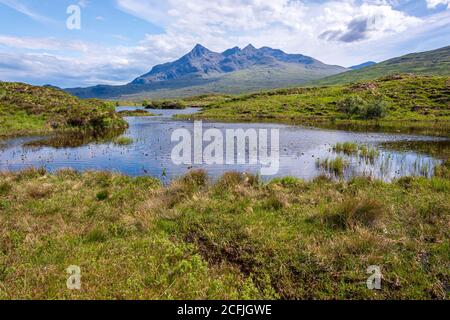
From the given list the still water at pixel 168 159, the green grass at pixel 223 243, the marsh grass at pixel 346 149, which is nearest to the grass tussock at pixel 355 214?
the green grass at pixel 223 243

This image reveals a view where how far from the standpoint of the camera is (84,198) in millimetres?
13984

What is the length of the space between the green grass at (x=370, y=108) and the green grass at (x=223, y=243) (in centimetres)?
5085

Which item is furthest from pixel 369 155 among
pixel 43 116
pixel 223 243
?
pixel 43 116

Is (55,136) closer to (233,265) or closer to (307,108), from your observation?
(233,265)

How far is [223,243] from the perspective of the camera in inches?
365

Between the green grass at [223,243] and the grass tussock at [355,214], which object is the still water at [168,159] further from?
the grass tussock at [355,214]

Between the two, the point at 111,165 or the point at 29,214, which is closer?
the point at 29,214

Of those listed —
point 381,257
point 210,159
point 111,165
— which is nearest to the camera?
point 381,257

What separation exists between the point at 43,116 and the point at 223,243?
5227 cm

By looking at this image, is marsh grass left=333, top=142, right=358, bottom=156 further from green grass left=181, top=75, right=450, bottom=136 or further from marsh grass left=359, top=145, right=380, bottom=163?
green grass left=181, top=75, right=450, bottom=136

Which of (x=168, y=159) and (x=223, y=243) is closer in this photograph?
A: (x=223, y=243)

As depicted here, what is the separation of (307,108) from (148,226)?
290ft

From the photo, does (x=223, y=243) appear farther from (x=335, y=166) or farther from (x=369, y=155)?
(x=369, y=155)

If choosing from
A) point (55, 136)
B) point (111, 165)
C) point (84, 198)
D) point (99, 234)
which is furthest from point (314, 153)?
point (55, 136)
